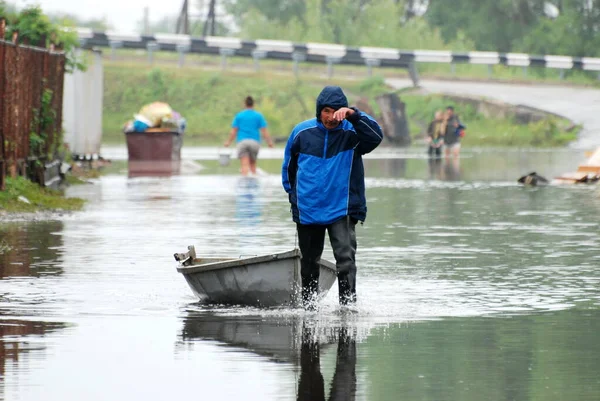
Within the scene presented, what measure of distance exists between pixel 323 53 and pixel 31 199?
5008cm

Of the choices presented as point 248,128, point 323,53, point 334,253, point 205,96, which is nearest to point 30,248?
point 334,253

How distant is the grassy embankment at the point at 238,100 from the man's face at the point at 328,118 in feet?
162

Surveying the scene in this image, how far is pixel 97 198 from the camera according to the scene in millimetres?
24281

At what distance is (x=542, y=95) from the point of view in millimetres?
67875

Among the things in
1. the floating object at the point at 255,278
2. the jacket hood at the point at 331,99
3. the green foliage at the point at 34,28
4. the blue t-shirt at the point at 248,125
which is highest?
the green foliage at the point at 34,28

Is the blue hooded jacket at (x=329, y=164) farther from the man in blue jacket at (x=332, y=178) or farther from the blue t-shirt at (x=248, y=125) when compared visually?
Result: the blue t-shirt at (x=248, y=125)

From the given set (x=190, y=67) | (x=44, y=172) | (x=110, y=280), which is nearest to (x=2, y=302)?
(x=110, y=280)

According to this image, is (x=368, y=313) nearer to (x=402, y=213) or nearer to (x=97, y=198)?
(x=402, y=213)

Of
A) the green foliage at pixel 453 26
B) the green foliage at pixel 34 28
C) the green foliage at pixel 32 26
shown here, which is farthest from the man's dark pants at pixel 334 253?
the green foliage at pixel 453 26

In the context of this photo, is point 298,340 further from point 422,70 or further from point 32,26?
point 422,70

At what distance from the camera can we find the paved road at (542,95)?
63.2 m

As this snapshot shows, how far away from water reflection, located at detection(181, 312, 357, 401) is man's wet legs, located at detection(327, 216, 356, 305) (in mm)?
484

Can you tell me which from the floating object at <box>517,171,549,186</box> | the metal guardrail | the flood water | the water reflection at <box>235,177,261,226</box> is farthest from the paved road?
the flood water

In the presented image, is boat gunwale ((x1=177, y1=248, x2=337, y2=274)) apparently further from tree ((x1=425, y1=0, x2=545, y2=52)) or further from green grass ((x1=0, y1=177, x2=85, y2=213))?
tree ((x1=425, y1=0, x2=545, y2=52))
